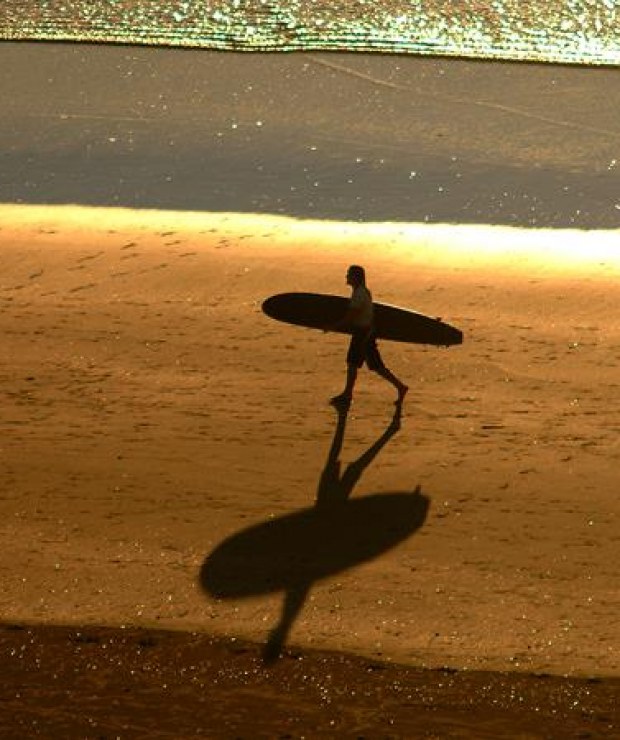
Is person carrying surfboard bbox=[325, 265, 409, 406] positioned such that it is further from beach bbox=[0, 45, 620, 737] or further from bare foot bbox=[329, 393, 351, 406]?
beach bbox=[0, 45, 620, 737]

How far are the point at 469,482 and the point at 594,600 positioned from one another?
187 centimetres

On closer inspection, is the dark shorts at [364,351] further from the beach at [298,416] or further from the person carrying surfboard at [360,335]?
the beach at [298,416]

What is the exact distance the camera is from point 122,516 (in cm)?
1341

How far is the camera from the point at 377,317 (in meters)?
15.6

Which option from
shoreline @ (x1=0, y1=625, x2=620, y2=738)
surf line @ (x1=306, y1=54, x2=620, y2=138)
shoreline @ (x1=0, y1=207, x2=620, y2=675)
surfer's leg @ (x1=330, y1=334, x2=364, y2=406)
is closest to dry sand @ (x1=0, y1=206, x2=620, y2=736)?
shoreline @ (x1=0, y1=207, x2=620, y2=675)

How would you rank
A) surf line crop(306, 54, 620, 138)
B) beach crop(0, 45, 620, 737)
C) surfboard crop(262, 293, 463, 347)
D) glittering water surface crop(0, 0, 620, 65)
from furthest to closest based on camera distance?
glittering water surface crop(0, 0, 620, 65) < surf line crop(306, 54, 620, 138) < surfboard crop(262, 293, 463, 347) < beach crop(0, 45, 620, 737)

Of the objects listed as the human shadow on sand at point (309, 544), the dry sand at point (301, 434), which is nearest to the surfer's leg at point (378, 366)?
the dry sand at point (301, 434)

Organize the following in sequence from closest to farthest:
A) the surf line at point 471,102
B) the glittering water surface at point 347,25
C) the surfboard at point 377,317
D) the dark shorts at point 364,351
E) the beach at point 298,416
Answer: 1. the beach at point 298,416
2. the dark shorts at point 364,351
3. the surfboard at point 377,317
4. the surf line at point 471,102
5. the glittering water surface at point 347,25

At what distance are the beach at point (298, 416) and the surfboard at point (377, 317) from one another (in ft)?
0.94

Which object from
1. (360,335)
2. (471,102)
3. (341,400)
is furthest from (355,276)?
(471,102)

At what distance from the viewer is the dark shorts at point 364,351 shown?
14859 millimetres

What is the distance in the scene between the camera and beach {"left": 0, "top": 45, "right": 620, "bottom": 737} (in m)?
11.8

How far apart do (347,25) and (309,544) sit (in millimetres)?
15204

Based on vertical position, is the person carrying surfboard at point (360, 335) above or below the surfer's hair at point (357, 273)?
below
